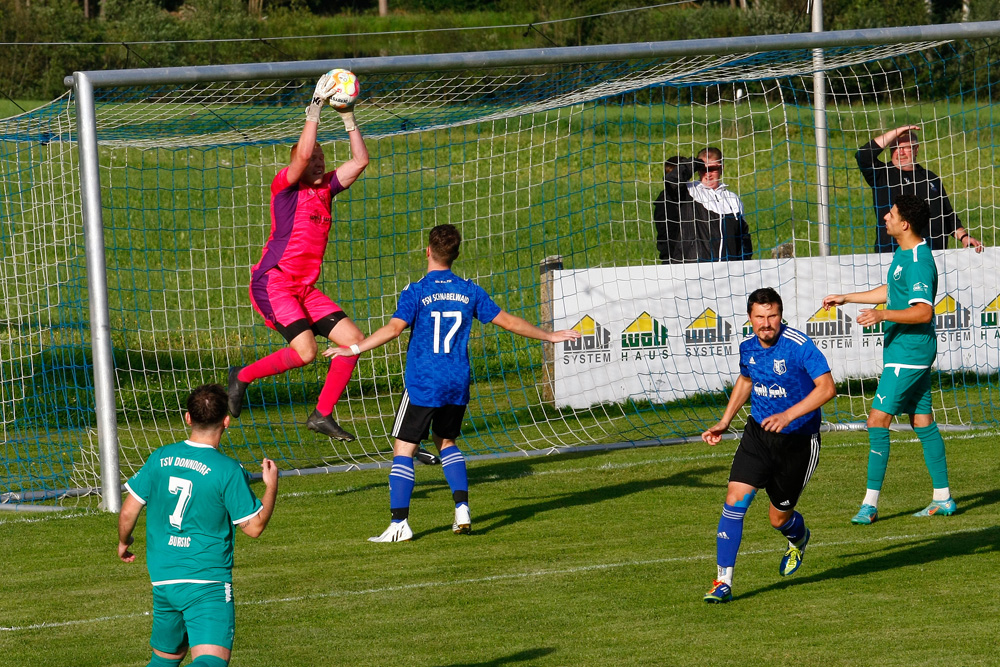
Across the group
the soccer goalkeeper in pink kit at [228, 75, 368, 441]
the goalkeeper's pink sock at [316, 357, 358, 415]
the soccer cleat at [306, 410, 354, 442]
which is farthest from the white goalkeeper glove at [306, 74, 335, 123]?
the soccer cleat at [306, 410, 354, 442]

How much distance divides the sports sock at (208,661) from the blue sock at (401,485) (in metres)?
3.19

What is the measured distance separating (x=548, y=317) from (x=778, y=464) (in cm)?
640

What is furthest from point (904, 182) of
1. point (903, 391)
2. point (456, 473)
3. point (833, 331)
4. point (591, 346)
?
point (456, 473)

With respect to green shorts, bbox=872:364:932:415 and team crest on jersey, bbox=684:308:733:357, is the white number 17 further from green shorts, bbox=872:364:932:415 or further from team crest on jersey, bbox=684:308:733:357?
team crest on jersey, bbox=684:308:733:357

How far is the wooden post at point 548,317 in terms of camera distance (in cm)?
1287

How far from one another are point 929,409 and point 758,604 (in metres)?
2.46

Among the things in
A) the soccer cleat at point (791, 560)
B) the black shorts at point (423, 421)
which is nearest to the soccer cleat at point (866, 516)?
the soccer cleat at point (791, 560)

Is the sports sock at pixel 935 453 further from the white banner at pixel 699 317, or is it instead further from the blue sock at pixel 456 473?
the white banner at pixel 699 317

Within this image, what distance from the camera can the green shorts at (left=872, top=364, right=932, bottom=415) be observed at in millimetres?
8078

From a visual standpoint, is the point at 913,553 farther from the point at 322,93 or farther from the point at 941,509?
the point at 322,93

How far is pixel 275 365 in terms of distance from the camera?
9.23 meters

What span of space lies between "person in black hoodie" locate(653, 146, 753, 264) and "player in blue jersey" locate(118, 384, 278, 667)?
823 centimetres

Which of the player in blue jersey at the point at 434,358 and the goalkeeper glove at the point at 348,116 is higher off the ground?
the goalkeeper glove at the point at 348,116

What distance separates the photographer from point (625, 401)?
Result: 12789 millimetres
